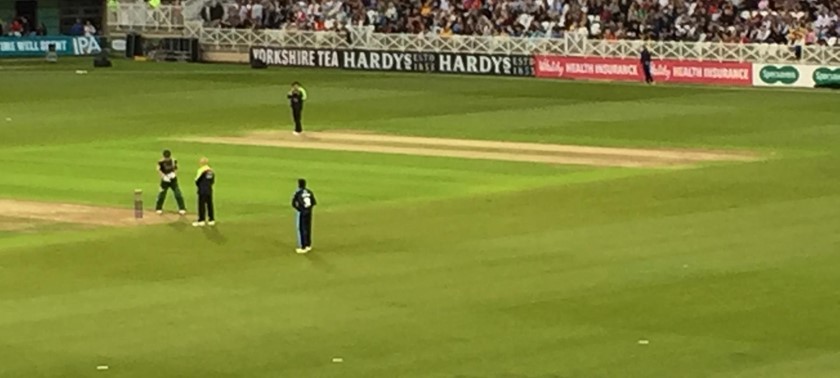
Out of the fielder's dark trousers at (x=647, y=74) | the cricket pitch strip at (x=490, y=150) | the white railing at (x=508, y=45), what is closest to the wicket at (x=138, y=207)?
the cricket pitch strip at (x=490, y=150)

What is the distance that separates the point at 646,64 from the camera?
71250mm

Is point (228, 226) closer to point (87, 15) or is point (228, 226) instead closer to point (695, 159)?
point (695, 159)

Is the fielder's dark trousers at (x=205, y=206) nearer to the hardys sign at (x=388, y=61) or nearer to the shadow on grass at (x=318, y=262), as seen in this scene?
the shadow on grass at (x=318, y=262)

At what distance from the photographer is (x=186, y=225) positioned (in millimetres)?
36125

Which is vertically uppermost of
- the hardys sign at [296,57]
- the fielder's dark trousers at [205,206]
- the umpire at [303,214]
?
the umpire at [303,214]

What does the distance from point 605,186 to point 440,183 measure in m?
3.59

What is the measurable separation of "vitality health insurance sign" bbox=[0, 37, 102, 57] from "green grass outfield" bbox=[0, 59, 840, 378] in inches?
1486

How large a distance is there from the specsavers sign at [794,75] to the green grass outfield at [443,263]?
368 inches

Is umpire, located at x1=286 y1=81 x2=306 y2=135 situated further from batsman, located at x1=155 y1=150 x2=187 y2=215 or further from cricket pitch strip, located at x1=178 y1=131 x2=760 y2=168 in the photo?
batsman, located at x1=155 y1=150 x2=187 y2=215

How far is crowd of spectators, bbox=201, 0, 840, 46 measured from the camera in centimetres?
7169

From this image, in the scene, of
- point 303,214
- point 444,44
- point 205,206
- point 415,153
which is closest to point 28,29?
point 444,44

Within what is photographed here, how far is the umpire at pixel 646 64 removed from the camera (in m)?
71.1

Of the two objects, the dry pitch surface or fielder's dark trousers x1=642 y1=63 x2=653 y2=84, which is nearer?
the dry pitch surface

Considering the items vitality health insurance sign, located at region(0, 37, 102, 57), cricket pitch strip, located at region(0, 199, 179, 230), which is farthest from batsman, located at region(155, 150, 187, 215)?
vitality health insurance sign, located at region(0, 37, 102, 57)
